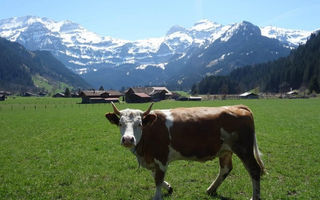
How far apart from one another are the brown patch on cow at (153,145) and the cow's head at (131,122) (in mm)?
370

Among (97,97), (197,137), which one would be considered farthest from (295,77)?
(197,137)

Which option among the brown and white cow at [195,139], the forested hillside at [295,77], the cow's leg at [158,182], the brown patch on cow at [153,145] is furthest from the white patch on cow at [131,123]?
the forested hillside at [295,77]

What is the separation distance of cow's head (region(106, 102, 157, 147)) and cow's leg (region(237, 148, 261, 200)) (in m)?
→ 3.30

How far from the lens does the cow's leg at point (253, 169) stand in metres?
8.45

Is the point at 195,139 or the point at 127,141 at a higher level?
the point at 127,141

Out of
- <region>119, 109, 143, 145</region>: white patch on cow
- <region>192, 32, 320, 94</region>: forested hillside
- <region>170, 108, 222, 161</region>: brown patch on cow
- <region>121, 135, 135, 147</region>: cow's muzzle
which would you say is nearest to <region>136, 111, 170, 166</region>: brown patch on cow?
<region>170, 108, 222, 161</region>: brown patch on cow

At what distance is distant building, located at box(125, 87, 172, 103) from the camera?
4897 inches

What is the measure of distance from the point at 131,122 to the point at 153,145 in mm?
1250

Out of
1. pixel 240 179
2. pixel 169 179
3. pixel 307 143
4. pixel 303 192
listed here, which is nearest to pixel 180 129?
pixel 169 179

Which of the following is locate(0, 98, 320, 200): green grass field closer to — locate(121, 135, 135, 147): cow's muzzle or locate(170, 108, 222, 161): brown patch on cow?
locate(170, 108, 222, 161): brown patch on cow

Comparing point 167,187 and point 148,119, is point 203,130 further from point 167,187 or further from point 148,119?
point 167,187

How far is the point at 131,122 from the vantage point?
7.52m

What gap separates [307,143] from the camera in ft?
57.9

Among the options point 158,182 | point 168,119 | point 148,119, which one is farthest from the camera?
point 168,119
